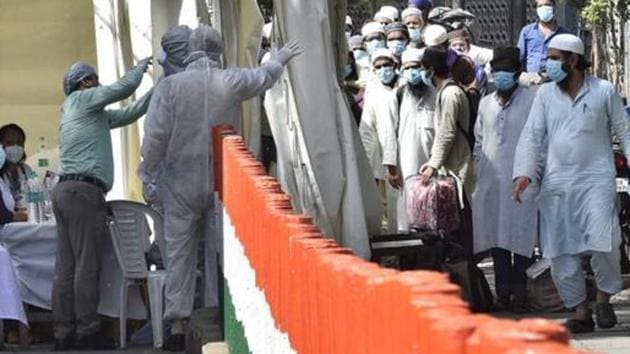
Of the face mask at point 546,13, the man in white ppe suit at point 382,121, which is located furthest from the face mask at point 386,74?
the face mask at point 546,13

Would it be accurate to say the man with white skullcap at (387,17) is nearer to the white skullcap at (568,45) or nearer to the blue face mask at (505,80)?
the blue face mask at (505,80)

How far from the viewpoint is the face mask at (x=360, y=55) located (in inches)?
746

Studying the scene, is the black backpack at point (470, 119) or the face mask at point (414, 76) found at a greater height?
the face mask at point (414, 76)

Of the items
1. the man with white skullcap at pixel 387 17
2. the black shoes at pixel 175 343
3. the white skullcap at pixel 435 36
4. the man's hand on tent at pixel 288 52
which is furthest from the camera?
the man with white skullcap at pixel 387 17

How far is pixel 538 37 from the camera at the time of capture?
17.0m

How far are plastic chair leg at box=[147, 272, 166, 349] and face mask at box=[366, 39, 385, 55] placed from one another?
5872 millimetres

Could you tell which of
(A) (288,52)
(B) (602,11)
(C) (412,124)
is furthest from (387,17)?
(B) (602,11)

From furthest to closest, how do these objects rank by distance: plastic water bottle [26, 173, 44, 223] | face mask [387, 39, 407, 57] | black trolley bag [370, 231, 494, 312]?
face mask [387, 39, 407, 57]
plastic water bottle [26, 173, 44, 223]
black trolley bag [370, 231, 494, 312]

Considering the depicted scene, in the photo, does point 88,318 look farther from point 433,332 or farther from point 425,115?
point 433,332

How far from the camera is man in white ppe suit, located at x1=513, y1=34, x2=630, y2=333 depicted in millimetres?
11984

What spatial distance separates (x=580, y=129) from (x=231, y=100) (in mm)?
2183

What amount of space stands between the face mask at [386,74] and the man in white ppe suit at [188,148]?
3.90 metres

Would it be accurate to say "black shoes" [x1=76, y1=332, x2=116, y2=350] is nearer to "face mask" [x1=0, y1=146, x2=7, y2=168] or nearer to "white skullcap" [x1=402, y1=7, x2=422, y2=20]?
"face mask" [x1=0, y1=146, x2=7, y2=168]

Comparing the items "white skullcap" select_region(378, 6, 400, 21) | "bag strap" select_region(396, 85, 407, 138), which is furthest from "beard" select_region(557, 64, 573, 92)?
"white skullcap" select_region(378, 6, 400, 21)
